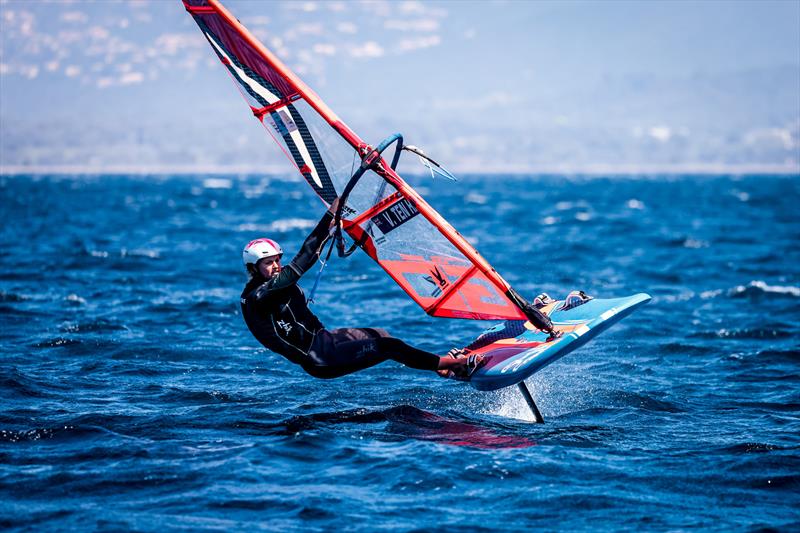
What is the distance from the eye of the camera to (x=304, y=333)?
903cm

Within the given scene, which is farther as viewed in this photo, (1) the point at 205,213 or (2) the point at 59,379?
(1) the point at 205,213

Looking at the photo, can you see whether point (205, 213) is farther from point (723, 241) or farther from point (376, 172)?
point (376, 172)

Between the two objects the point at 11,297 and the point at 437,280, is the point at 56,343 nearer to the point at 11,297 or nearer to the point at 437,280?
the point at 11,297

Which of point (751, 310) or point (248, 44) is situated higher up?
point (248, 44)

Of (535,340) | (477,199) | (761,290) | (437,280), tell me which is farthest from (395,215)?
(477,199)

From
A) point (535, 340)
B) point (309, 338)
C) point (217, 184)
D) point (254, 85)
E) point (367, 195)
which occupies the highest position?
point (254, 85)

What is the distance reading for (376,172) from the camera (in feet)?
→ 29.9

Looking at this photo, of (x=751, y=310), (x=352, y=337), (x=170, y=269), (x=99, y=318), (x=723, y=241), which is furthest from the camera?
(x=723, y=241)

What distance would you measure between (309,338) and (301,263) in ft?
2.91

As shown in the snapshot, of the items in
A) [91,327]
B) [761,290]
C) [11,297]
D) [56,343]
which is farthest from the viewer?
[761,290]

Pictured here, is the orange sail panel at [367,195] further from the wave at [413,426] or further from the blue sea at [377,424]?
the blue sea at [377,424]

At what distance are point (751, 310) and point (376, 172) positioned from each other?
395 inches

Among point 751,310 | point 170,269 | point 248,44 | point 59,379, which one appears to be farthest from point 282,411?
point 170,269

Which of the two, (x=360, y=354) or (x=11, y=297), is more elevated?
(x=360, y=354)
